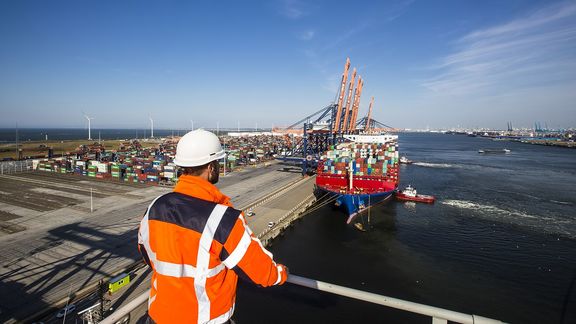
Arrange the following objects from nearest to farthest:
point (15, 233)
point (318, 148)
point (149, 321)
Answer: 1. point (149, 321)
2. point (15, 233)
3. point (318, 148)

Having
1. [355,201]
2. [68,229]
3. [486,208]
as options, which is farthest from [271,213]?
[486,208]

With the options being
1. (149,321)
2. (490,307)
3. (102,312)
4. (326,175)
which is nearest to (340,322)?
(490,307)

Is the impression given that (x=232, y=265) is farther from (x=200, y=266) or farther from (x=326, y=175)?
(x=326, y=175)

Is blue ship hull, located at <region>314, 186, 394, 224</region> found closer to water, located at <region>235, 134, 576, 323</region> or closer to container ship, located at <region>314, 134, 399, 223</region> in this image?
container ship, located at <region>314, 134, 399, 223</region>

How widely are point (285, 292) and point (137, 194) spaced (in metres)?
24.5

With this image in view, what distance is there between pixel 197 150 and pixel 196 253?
82cm

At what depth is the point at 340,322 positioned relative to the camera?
14.6 meters

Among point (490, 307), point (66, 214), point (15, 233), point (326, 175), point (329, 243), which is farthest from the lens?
point (326, 175)

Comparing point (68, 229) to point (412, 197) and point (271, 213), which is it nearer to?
point (271, 213)

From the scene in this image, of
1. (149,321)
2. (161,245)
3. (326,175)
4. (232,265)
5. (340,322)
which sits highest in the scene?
(161,245)

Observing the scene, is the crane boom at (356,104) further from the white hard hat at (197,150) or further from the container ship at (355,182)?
the white hard hat at (197,150)

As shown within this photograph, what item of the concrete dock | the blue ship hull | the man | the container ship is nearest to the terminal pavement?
the concrete dock

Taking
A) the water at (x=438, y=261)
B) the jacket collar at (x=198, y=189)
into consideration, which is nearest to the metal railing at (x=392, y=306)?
the jacket collar at (x=198, y=189)

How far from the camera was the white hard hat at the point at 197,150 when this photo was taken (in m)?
2.21
